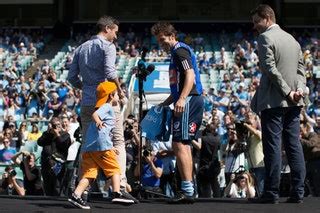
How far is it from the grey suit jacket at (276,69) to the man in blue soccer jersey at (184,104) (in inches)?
21.7

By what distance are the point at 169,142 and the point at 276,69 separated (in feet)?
13.4

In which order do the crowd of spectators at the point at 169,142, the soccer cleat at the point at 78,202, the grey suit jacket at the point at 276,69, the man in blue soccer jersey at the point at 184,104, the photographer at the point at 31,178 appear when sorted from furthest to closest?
the photographer at the point at 31,178, the crowd of spectators at the point at 169,142, the man in blue soccer jersey at the point at 184,104, the grey suit jacket at the point at 276,69, the soccer cleat at the point at 78,202

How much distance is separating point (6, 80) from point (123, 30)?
33.6 feet

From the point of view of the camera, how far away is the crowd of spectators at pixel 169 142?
9484 millimetres

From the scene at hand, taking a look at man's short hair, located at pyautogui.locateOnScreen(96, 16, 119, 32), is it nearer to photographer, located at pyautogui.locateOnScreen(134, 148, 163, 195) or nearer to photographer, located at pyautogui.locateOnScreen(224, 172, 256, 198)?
photographer, located at pyautogui.locateOnScreen(134, 148, 163, 195)

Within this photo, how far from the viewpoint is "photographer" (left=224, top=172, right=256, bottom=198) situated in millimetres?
9656

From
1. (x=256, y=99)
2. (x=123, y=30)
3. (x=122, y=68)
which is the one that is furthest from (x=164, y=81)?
(x=123, y=30)

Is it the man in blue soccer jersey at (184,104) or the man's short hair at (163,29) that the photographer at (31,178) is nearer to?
the man in blue soccer jersey at (184,104)

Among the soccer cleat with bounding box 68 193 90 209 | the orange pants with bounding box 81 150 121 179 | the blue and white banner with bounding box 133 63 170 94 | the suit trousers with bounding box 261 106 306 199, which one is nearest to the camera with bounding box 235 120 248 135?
the suit trousers with bounding box 261 106 306 199

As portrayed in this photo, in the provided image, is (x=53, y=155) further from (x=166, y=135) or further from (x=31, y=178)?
(x=166, y=135)

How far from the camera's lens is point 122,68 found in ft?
71.7

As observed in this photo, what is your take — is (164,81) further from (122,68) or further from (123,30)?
(123,30)

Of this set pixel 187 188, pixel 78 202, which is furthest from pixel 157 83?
pixel 78 202

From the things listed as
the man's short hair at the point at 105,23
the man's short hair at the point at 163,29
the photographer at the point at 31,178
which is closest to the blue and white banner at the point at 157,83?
the photographer at the point at 31,178
